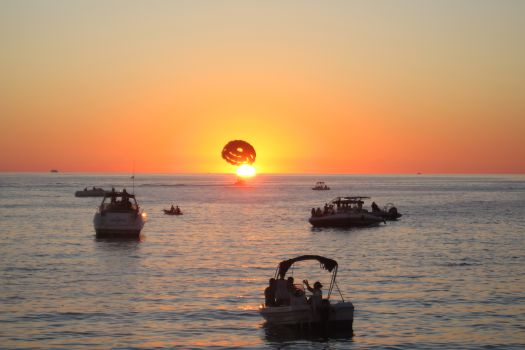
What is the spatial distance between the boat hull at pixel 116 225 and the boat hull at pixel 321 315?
39.7 m

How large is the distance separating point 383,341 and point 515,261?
28.1 m

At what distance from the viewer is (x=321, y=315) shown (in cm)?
2927

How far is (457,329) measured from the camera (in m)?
30.5

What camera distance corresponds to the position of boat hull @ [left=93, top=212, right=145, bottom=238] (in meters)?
67.2

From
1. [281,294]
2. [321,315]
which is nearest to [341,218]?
[281,294]

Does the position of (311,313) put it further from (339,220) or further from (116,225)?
(339,220)

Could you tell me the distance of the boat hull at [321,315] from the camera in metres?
29.3

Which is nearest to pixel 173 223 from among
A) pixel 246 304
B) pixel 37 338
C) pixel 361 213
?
pixel 361 213

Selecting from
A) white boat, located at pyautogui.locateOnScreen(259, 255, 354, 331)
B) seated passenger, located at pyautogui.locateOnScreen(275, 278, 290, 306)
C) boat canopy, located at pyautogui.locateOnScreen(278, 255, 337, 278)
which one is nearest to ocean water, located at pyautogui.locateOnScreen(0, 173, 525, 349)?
white boat, located at pyautogui.locateOnScreen(259, 255, 354, 331)

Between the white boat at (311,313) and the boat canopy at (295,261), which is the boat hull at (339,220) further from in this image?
the white boat at (311,313)

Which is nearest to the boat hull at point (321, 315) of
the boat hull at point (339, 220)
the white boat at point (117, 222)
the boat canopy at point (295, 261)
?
the boat canopy at point (295, 261)

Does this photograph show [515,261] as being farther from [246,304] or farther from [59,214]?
[59,214]

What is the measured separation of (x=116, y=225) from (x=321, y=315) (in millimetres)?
40927

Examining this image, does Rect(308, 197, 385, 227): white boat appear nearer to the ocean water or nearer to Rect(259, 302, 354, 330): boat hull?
the ocean water
